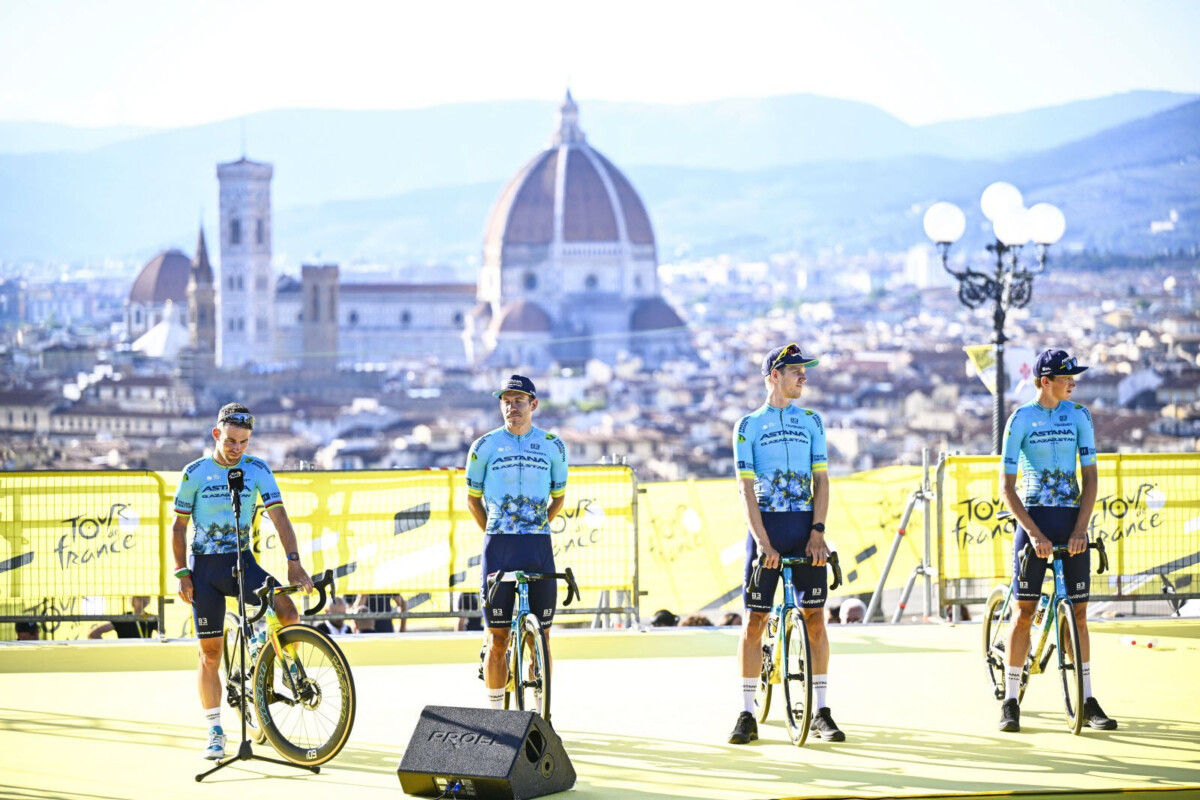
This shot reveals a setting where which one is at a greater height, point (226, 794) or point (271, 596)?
point (271, 596)

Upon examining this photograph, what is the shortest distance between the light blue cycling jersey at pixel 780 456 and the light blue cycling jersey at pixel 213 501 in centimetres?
138

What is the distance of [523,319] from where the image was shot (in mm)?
135500

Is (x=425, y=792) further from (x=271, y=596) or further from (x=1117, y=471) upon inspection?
(x=1117, y=471)

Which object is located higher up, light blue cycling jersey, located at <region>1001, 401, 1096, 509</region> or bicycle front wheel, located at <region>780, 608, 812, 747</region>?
light blue cycling jersey, located at <region>1001, 401, 1096, 509</region>

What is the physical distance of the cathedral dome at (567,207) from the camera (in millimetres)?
143625

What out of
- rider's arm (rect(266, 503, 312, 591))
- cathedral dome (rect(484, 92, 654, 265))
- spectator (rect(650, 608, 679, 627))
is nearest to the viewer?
rider's arm (rect(266, 503, 312, 591))

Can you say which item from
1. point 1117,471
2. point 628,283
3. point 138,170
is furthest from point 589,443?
point 138,170

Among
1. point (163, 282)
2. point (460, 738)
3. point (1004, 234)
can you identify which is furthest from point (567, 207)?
point (460, 738)

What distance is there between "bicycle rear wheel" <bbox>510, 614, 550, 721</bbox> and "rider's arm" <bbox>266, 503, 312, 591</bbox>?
0.62m

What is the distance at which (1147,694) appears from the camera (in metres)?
6.04

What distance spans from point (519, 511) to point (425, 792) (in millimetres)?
915

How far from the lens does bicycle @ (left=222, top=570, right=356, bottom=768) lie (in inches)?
196

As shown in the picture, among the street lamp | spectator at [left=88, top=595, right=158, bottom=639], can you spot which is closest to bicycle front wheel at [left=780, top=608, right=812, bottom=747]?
spectator at [left=88, top=595, right=158, bottom=639]

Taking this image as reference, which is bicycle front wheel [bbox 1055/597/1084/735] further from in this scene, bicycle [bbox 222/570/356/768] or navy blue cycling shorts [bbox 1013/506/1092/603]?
bicycle [bbox 222/570/356/768]
